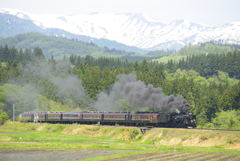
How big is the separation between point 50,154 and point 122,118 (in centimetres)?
3668

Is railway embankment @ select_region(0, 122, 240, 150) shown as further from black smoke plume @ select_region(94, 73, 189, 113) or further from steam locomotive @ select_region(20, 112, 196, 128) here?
black smoke plume @ select_region(94, 73, 189, 113)

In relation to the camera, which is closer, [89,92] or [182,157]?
[182,157]

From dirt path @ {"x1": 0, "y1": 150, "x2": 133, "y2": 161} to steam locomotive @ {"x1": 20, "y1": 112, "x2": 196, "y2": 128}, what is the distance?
23381 mm

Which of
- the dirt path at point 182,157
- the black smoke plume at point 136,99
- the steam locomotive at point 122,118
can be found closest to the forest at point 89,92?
the black smoke plume at point 136,99

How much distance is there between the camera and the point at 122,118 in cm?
9362

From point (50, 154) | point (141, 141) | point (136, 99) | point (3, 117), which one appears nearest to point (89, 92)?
point (3, 117)

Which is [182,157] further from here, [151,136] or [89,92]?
[89,92]

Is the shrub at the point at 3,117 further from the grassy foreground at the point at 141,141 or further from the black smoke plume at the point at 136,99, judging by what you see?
the grassy foreground at the point at 141,141

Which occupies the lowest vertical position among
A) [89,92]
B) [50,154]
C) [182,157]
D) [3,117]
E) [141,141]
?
[3,117]

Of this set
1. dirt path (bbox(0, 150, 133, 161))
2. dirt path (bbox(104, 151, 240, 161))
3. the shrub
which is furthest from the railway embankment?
the shrub

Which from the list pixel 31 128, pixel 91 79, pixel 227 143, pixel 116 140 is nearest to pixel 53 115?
pixel 31 128

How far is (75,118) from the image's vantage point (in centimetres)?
10662

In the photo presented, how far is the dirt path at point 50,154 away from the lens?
178 feet

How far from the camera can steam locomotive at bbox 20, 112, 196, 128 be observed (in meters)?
83.7
